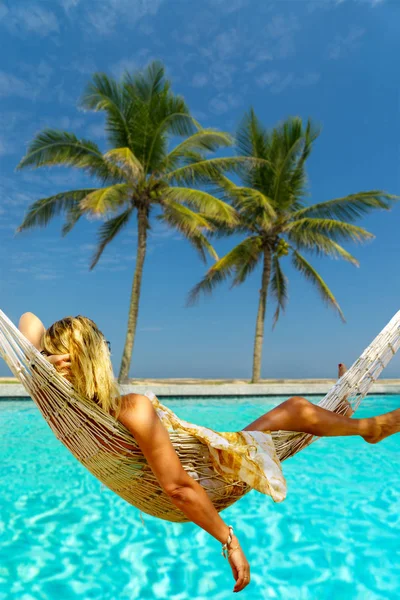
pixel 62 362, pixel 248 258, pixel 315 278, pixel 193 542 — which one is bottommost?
pixel 193 542

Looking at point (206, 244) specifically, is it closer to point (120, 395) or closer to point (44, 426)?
point (44, 426)

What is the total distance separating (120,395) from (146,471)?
0.75ft

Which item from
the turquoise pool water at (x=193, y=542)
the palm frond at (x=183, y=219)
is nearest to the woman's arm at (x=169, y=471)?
the turquoise pool water at (x=193, y=542)

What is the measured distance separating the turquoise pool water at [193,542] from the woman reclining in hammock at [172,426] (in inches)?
43.3

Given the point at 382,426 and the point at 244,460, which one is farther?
the point at 382,426

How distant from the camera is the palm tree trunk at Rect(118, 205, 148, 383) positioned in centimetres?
969

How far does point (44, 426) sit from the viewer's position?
603 centimetres

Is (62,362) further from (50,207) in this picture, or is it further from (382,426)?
(50,207)

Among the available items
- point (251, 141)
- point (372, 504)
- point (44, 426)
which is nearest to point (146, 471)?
point (372, 504)

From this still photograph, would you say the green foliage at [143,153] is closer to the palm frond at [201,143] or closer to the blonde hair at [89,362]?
the palm frond at [201,143]

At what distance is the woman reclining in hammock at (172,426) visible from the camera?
4.21 feet

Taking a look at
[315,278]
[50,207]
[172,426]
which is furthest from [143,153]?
[172,426]

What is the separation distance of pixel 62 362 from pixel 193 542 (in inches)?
70.5

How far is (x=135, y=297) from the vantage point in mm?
9891
